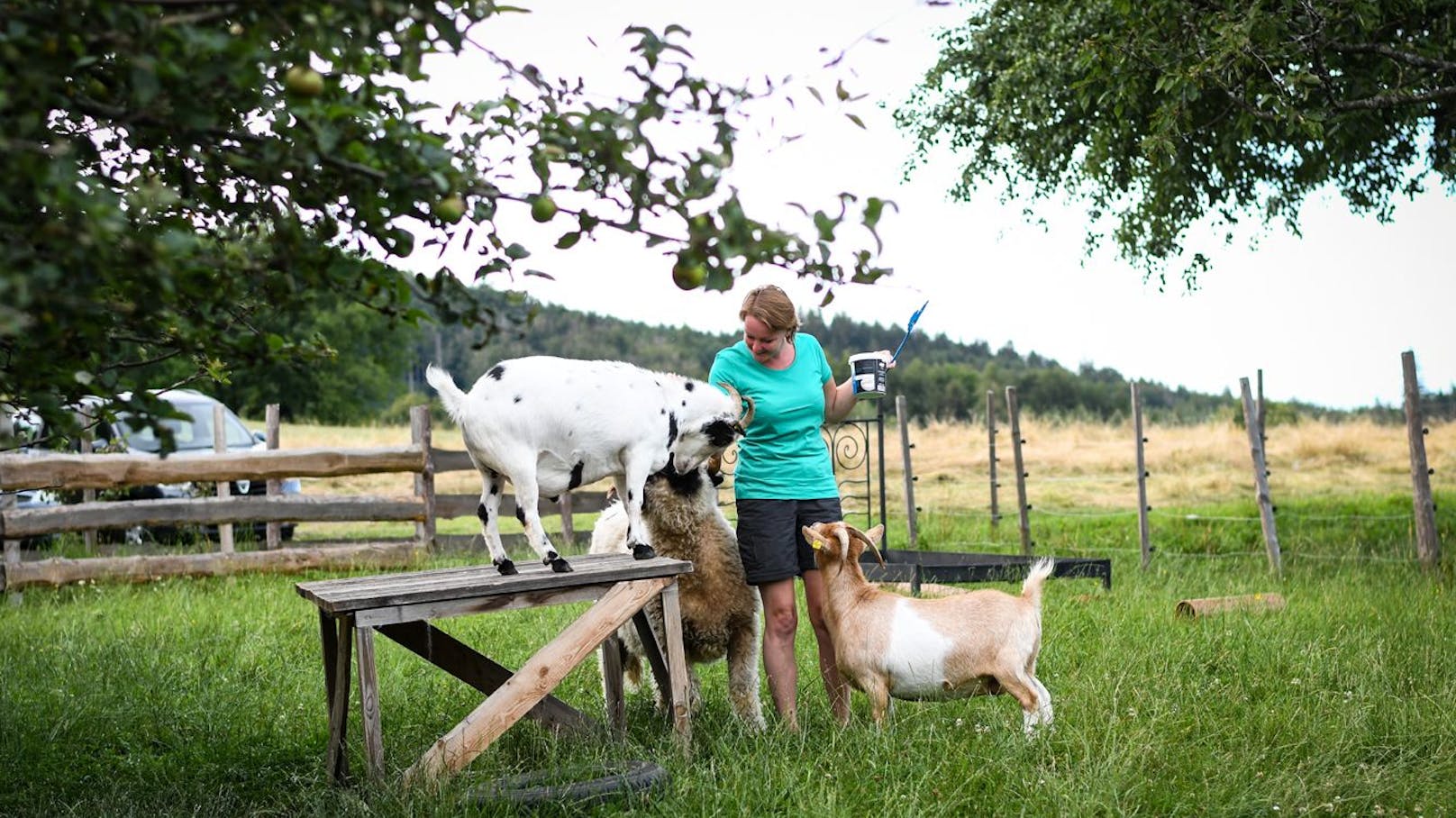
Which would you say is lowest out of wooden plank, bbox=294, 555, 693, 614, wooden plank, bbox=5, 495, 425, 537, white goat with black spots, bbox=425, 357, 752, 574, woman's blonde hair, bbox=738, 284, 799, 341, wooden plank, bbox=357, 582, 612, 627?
wooden plank, bbox=5, 495, 425, 537

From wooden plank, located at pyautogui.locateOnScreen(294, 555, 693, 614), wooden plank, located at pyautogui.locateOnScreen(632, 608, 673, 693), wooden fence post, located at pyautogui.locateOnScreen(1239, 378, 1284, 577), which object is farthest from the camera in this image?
wooden fence post, located at pyautogui.locateOnScreen(1239, 378, 1284, 577)

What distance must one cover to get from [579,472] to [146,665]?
13.2ft

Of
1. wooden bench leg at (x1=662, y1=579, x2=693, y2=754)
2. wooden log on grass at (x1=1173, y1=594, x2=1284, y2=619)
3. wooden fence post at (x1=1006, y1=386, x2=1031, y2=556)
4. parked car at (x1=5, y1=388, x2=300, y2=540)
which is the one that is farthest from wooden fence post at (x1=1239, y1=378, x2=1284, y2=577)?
parked car at (x1=5, y1=388, x2=300, y2=540)

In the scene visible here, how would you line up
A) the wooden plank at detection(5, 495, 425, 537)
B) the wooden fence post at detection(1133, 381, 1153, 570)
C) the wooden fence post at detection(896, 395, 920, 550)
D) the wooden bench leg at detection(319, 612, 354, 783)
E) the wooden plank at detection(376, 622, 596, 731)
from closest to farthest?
the wooden bench leg at detection(319, 612, 354, 783) < the wooden plank at detection(376, 622, 596, 731) < the wooden plank at detection(5, 495, 425, 537) < the wooden fence post at detection(1133, 381, 1153, 570) < the wooden fence post at detection(896, 395, 920, 550)

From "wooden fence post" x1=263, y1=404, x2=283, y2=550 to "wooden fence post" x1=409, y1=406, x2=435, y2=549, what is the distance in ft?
4.75

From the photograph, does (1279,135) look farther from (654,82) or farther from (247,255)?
(247,255)

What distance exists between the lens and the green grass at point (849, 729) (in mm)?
4207

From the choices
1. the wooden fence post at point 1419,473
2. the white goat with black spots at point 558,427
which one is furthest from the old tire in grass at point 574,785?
the wooden fence post at point 1419,473

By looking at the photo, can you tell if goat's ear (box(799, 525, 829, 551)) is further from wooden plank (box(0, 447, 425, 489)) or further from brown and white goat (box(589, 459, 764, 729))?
wooden plank (box(0, 447, 425, 489))

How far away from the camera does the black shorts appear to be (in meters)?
5.18

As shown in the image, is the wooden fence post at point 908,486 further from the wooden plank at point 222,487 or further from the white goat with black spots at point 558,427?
the white goat with black spots at point 558,427

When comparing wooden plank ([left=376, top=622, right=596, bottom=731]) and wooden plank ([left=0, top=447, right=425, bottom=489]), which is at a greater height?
wooden plank ([left=0, top=447, right=425, bottom=489])

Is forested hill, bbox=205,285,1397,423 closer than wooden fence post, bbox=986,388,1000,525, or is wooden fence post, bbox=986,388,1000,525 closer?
wooden fence post, bbox=986,388,1000,525

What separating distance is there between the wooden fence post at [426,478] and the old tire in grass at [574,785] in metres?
8.28
